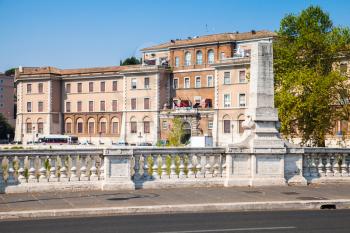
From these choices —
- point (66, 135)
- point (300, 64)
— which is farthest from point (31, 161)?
point (66, 135)

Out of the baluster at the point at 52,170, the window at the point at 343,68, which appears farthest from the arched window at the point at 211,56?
the baluster at the point at 52,170

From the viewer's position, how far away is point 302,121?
4791 centimetres

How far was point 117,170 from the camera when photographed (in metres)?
16.7

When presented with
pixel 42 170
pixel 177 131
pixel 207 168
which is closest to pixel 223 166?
pixel 207 168

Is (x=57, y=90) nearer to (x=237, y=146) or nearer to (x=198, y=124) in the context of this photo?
(x=198, y=124)

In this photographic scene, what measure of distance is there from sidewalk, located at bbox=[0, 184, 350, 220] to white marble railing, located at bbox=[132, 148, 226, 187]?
54 cm

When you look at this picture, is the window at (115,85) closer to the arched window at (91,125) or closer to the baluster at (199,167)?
the arched window at (91,125)

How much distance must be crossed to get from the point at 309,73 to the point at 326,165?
1123 inches

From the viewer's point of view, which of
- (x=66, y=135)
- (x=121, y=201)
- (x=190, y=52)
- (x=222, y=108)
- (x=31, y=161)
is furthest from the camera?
(x=66, y=135)

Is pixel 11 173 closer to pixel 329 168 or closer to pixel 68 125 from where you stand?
pixel 329 168

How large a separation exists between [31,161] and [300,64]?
39196 millimetres

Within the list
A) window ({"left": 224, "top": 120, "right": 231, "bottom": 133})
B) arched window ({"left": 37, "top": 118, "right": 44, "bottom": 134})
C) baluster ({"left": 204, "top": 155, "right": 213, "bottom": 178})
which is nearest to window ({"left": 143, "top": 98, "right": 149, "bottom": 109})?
window ({"left": 224, "top": 120, "right": 231, "bottom": 133})

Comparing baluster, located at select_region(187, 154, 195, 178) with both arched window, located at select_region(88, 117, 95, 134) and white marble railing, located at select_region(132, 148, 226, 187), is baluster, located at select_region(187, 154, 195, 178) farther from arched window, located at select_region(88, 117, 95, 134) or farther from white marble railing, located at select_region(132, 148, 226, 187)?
arched window, located at select_region(88, 117, 95, 134)

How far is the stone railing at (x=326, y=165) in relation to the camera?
19.0 metres
